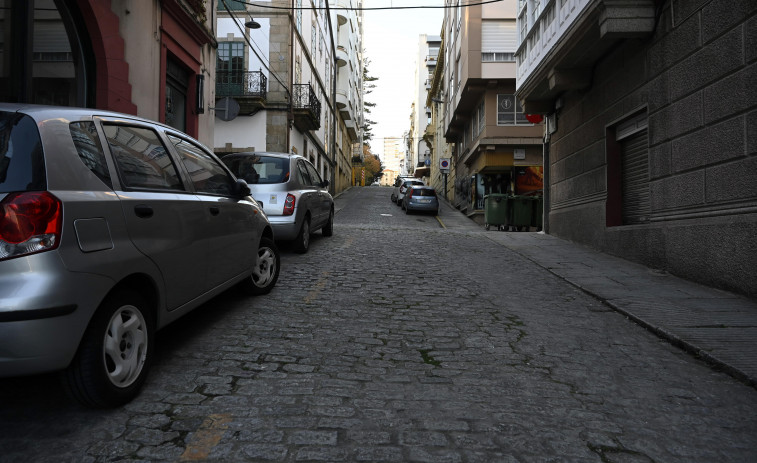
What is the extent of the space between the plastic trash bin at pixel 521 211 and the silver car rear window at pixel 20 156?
16.6 meters

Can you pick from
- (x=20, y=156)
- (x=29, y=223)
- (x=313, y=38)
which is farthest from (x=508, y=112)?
(x=29, y=223)

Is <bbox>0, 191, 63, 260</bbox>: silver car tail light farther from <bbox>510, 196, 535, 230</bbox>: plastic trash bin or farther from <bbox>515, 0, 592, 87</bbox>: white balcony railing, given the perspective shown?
<bbox>510, 196, 535, 230</bbox>: plastic trash bin

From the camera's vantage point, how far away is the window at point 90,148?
9.30 ft

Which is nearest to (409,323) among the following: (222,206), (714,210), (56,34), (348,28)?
(222,206)

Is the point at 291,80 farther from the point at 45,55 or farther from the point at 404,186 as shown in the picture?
the point at 45,55

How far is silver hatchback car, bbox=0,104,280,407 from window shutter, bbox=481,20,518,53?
22396mm

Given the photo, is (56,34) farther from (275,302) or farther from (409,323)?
(409,323)

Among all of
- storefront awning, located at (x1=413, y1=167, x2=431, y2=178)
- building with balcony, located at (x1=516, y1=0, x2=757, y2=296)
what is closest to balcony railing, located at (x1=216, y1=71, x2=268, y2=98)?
building with balcony, located at (x1=516, y1=0, x2=757, y2=296)

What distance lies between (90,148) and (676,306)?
573cm

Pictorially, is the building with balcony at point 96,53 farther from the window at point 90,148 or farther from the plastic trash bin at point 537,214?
the plastic trash bin at point 537,214

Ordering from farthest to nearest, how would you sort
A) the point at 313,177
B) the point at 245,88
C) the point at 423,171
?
the point at 423,171, the point at 245,88, the point at 313,177

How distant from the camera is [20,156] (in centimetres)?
252

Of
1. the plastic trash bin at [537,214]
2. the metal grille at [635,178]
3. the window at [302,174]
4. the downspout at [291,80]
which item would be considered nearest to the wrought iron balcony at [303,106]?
the downspout at [291,80]

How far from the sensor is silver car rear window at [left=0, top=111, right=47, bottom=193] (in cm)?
246
